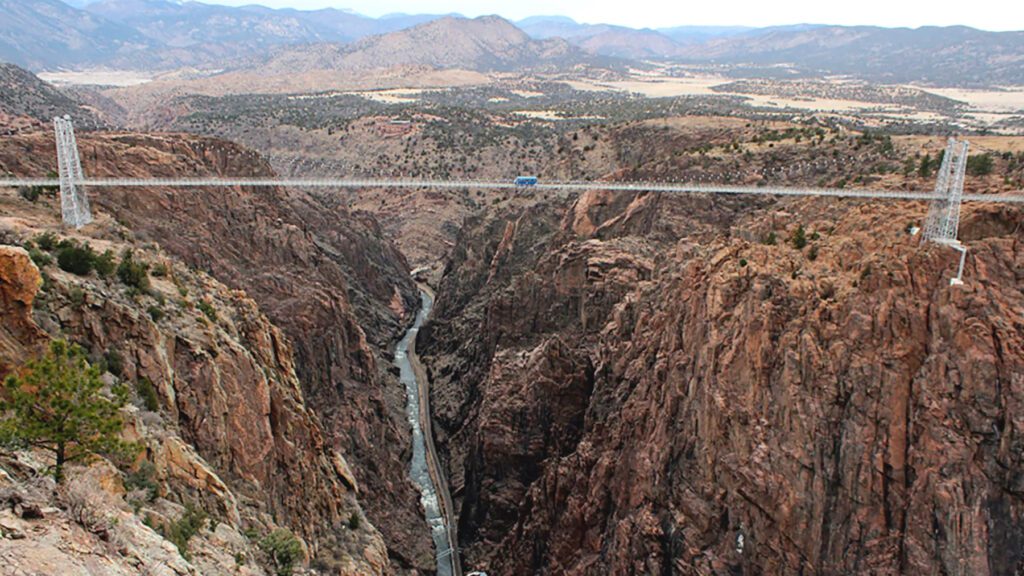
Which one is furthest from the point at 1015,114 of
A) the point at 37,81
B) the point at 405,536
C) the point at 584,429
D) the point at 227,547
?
the point at 37,81

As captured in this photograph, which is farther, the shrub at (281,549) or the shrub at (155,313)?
the shrub at (155,313)

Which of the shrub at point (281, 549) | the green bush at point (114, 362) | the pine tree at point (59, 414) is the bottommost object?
the shrub at point (281, 549)

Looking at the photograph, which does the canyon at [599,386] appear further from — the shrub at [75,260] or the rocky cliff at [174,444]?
the shrub at [75,260]

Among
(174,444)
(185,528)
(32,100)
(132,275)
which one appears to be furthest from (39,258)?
(32,100)

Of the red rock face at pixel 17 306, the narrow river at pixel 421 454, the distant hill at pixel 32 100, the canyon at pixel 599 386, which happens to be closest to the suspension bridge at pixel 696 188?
the canyon at pixel 599 386

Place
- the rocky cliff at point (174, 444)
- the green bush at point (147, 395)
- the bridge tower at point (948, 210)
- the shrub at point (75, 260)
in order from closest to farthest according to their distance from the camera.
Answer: the rocky cliff at point (174, 444)
the green bush at point (147, 395)
the shrub at point (75, 260)
the bridge tower at point (948, 210)

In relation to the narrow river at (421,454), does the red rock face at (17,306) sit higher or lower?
higher
